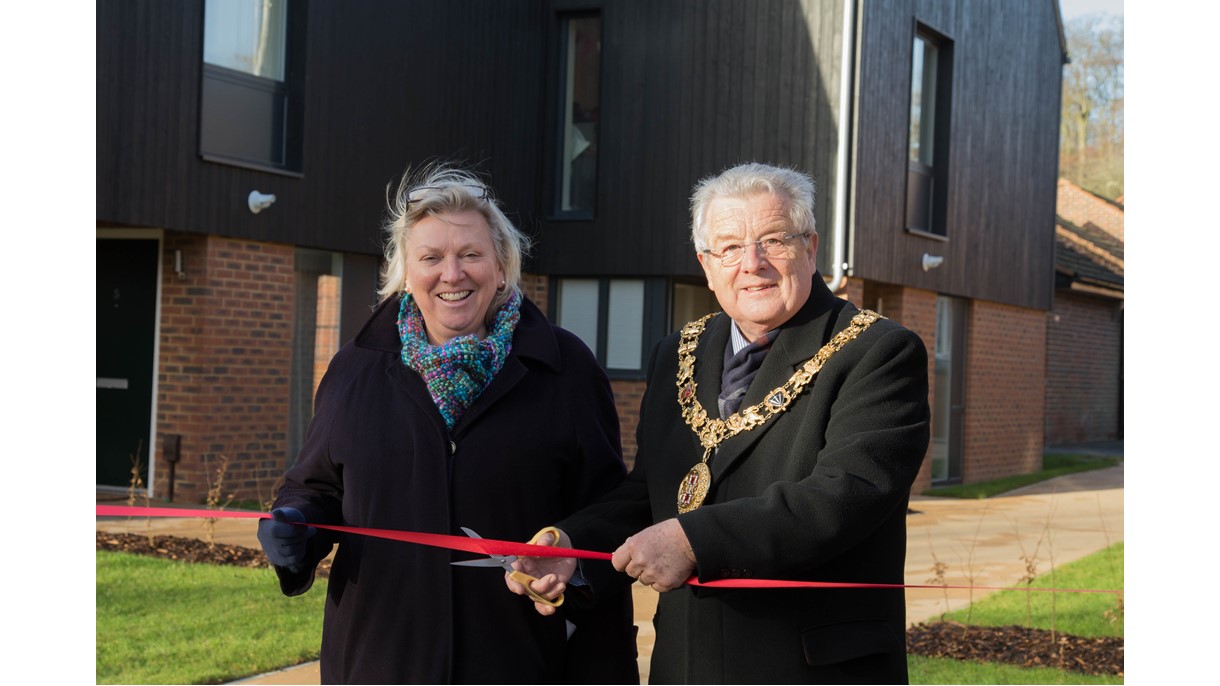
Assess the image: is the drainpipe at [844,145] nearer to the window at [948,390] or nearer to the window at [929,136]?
the window at [929,136]

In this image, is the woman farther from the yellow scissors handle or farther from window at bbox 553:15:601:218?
window at bbox 553:15:601:218

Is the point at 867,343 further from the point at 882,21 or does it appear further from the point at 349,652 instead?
the point at 882,21

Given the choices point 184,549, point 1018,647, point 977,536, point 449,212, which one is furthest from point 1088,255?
point 449,212

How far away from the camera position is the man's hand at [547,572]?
310cm

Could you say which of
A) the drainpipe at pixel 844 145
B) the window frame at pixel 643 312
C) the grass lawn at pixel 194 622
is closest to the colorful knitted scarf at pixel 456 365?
the grass lawn at pixel 194 622

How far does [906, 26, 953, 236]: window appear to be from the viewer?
1575 cm

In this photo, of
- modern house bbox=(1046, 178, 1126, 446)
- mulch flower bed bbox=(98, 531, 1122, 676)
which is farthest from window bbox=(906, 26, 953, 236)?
mulch flower bed bbox=(98, 531, 1122, 676)

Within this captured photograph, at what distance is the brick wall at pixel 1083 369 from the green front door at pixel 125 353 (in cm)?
1759

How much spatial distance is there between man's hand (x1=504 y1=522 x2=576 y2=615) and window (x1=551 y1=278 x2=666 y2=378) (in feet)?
37.4

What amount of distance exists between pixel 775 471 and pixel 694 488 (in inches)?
8.4

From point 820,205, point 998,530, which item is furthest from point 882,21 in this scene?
point 998,530

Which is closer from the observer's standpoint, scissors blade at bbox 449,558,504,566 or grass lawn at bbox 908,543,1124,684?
scissors blade at bbox 449,558,504,566

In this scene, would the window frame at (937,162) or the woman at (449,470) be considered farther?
the window frame at (937,162)

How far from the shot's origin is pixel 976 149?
16781 millimetres
